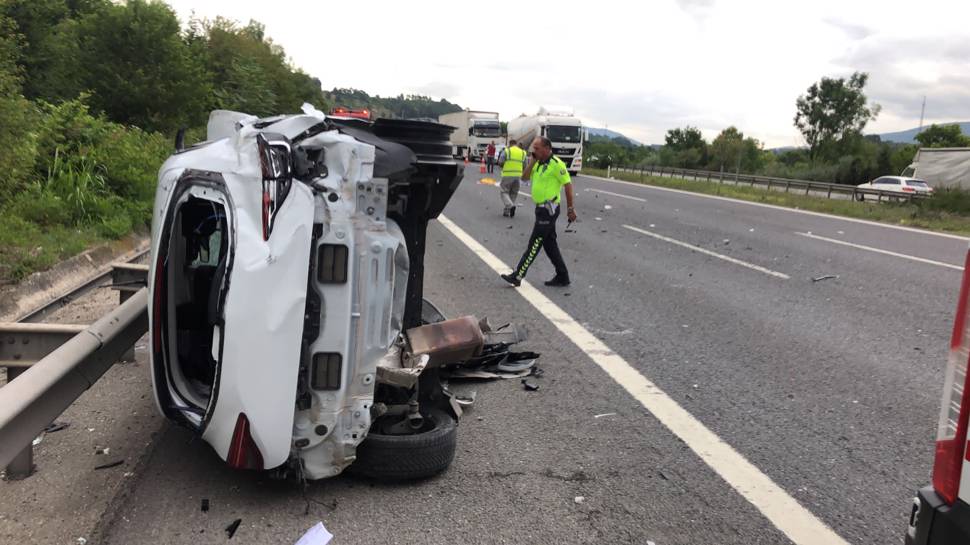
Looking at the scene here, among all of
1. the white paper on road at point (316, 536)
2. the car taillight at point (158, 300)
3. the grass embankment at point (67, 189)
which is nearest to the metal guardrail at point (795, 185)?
the grass embankment at point (67, 189)

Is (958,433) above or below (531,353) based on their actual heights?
above

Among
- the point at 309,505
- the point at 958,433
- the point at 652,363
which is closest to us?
the point at 958,433

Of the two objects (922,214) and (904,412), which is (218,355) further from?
(922,214)

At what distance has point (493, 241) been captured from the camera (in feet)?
39.0

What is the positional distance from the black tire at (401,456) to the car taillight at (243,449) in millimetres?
489

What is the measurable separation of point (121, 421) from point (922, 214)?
20.6 metres

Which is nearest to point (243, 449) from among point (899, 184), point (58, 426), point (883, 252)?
point (58, 426)

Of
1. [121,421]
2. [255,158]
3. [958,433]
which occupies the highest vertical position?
[255,158]

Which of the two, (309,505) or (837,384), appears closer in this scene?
(309,505)

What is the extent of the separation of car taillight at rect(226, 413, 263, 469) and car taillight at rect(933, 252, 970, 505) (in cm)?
239

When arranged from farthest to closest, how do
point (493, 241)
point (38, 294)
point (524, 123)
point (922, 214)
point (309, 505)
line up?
point (524, 123), point (922, 214), point (493, 241), point (38, 294), point (309, 505)

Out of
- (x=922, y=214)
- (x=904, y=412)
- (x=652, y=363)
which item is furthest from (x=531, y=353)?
(x=922, y=214)

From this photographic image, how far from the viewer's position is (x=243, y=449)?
2971 millimetres

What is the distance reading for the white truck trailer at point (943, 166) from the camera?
32188mm
